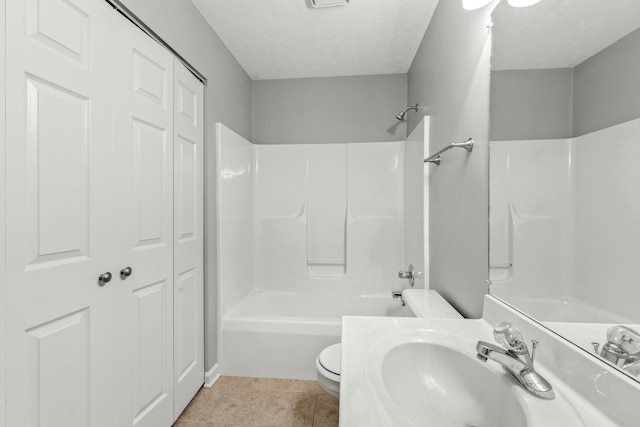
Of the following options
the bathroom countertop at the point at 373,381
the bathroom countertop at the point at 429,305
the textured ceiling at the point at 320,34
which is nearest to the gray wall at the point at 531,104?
the bathroom countertop at the point at 373,381

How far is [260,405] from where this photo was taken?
178 cm

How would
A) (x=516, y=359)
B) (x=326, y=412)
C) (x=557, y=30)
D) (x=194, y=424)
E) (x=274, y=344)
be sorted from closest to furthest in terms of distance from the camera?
(x=516, y=359) → (x=557, y=30) → (x=194, y=424) → (x=326, y=412) → (x=274, y=344)

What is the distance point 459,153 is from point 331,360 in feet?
4.14

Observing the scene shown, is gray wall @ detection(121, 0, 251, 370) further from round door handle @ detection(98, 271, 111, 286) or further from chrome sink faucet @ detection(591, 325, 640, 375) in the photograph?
chrome sink faucet @ detection(591, 325, 640, 375)

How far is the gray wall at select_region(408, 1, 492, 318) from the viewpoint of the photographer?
1184mm

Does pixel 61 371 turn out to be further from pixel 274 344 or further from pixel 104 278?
pixel 274 344

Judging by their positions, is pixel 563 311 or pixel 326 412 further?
pixel 326 412

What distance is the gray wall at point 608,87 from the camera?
56 cm

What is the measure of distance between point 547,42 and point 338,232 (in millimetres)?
2135

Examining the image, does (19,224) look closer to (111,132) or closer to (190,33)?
(111,132)

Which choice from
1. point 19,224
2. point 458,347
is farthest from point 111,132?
point 458,347

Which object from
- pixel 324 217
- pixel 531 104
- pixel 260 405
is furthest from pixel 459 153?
pixel 260 405

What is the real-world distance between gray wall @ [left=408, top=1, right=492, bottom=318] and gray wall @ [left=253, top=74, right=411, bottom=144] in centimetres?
71

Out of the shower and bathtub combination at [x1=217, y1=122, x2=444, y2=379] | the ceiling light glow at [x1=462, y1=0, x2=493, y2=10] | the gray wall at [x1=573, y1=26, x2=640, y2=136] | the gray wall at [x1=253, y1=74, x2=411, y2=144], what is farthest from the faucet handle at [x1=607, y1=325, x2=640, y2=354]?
the gray wall at [x1=253, y1=74, x2=411, y2=144]
